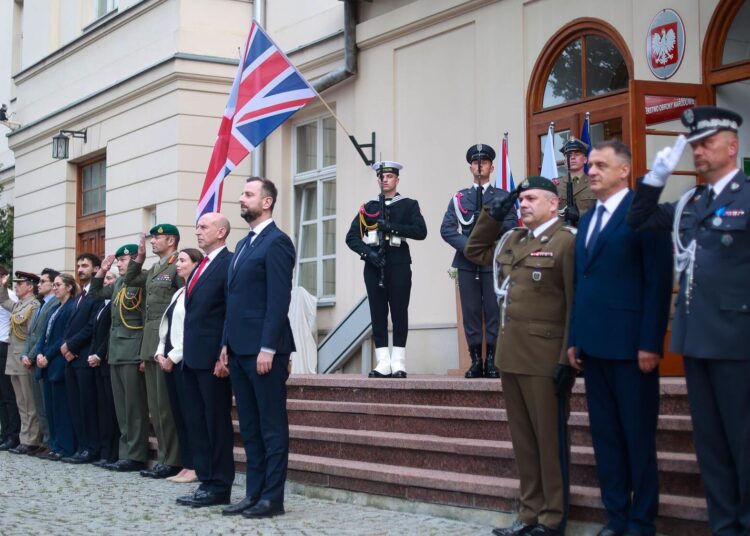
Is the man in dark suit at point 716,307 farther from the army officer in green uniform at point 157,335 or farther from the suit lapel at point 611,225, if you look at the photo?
the army officer in green uniform at point 157,335

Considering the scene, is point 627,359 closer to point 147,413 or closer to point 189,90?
point 147,413

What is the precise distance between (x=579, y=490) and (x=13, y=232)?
16051mm

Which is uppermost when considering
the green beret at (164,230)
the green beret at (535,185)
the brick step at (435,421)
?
the green beret at (164,230)

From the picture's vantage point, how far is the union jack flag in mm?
11797

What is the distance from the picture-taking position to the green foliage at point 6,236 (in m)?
20.6

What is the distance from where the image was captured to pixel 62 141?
1723 centimetres

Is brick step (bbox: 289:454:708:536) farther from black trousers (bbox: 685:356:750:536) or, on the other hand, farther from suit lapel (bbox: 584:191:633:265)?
suit lapel (bbox: 584:191:633:265)

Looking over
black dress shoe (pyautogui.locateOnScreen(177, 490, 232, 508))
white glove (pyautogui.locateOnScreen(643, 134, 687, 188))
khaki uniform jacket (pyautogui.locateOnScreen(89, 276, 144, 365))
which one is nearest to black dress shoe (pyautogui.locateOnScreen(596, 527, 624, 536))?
white glove (pyautogui.locateOnScreen(643, 134, 687, 188))

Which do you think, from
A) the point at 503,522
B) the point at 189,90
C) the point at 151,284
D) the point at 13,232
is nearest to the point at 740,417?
the point at 503,522

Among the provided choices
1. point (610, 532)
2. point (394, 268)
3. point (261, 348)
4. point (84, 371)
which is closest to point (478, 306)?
point (394, 268)

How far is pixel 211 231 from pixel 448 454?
2194 millimetres

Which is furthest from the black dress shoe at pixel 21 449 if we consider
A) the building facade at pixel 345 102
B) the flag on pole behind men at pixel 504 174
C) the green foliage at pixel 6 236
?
the green foliage at pixel 6 236

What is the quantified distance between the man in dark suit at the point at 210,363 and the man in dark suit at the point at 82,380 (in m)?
3.40

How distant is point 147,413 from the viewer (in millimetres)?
10281
